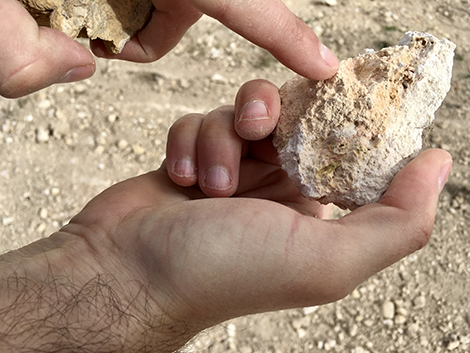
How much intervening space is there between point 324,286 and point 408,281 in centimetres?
156

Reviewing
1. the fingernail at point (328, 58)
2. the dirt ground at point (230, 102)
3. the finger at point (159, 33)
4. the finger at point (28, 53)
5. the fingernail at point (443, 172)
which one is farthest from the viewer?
the dirt ground at point (230, 102)

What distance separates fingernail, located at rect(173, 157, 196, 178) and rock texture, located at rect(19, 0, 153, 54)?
1.81ft

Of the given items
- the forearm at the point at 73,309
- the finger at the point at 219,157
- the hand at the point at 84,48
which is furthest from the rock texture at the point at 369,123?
the forearm at the point at 73,309

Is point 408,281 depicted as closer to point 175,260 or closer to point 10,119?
point 175,260

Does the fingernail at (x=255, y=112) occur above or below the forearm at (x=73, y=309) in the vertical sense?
above

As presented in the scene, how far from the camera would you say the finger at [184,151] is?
1956mm

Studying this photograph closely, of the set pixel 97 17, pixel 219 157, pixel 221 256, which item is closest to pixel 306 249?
pixel 221 256

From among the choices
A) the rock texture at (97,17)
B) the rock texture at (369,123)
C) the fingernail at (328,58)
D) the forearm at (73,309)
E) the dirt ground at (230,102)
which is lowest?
the dirt ground at (230,102)

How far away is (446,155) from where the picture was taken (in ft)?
5.26

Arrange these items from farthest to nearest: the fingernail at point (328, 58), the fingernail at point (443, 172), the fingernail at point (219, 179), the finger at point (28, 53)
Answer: the fingernail at point (219, 179)
the fingernail at point (328, 58)
the fingernail at point (443, 172)
the finger at point (28, 53)

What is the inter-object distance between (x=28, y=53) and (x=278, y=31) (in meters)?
0.83

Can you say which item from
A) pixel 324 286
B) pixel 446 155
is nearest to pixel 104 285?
pixel 324 286

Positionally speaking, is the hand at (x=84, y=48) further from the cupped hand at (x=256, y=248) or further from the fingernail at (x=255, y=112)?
the cupped hand at (x=256, y=248)

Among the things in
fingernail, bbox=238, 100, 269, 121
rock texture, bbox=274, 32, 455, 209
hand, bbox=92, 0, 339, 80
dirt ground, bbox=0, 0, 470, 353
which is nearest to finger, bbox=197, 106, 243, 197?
fingernail, bbox=238, 100, 269, 121
